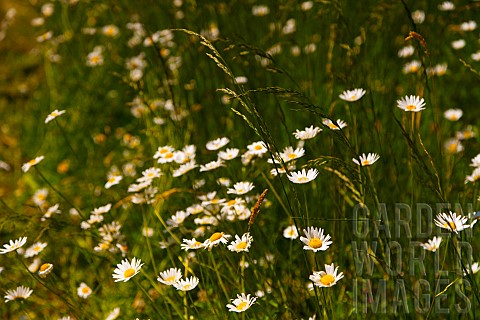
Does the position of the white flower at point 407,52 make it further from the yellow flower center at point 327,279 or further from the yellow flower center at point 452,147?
the yellow flower center at point 327,279

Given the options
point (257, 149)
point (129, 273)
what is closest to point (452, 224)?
point (257, 149)

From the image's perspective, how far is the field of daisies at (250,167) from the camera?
1.55 m

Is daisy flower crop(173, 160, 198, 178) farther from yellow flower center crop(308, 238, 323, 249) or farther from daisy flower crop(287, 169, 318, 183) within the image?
yellow flower center crop(308, 238, 323, 249)

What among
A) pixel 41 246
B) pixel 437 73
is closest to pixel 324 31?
pixel 437 73

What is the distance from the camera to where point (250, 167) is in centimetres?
219

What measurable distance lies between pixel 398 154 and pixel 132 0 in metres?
1.85

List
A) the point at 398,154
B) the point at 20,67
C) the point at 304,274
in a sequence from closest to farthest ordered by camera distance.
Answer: the point at 304,274
the point at 398,154
the point at 20,67

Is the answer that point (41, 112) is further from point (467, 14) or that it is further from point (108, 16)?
point (467, 14)

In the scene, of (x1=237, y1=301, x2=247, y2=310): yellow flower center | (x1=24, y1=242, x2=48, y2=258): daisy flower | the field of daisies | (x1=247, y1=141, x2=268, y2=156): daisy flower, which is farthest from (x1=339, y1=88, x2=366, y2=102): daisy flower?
(x1=24, y1=242, x2=48, y2=258): daisy flower

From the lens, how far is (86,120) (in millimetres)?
3156

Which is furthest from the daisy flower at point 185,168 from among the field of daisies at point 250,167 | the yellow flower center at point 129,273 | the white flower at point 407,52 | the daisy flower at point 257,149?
the white flower at point 407,52

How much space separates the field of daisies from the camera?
1.55 meters

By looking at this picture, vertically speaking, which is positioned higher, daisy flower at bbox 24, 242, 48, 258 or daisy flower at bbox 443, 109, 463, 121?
daisy flower at bbox 443, 109, 463, 121

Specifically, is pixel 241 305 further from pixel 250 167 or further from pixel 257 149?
pixel 250 167
